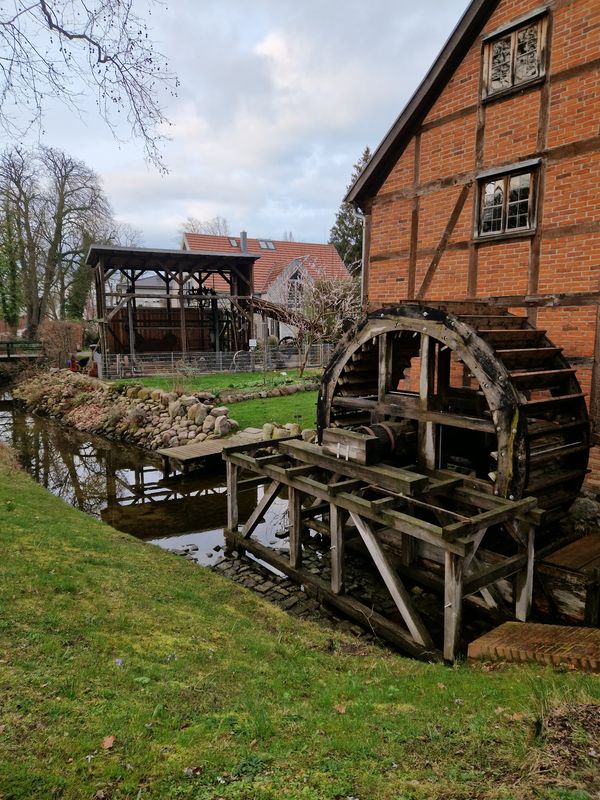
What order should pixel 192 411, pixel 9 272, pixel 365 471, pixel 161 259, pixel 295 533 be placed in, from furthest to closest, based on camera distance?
pixel 9 272, pixel 161 259, pixel 192 411, pixel 295 533, pixel 365 471

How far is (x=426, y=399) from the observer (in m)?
6.17

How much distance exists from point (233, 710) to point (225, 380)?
51.9ft

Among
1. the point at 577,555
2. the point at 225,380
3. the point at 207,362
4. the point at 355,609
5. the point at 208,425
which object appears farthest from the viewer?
the point at 207,362

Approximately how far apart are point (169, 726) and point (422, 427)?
4485 millimetres

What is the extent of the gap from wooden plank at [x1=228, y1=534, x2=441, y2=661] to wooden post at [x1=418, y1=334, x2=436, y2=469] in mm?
1871

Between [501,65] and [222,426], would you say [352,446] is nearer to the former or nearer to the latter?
[501,65]

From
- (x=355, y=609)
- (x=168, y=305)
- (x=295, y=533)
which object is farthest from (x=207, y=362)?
(x=355, y=609)

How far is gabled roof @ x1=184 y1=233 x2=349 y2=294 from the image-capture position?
2847 centimetres

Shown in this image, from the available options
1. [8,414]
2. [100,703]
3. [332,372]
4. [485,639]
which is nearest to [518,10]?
[332,372]

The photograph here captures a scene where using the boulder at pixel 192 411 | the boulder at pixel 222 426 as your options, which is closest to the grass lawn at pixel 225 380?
the boulder at pixel 192 411

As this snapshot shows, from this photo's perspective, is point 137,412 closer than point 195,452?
No

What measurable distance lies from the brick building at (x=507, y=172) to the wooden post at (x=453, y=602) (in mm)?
3239

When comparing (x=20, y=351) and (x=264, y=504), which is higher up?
(x=20, y=351)

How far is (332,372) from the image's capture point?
24.7ft
